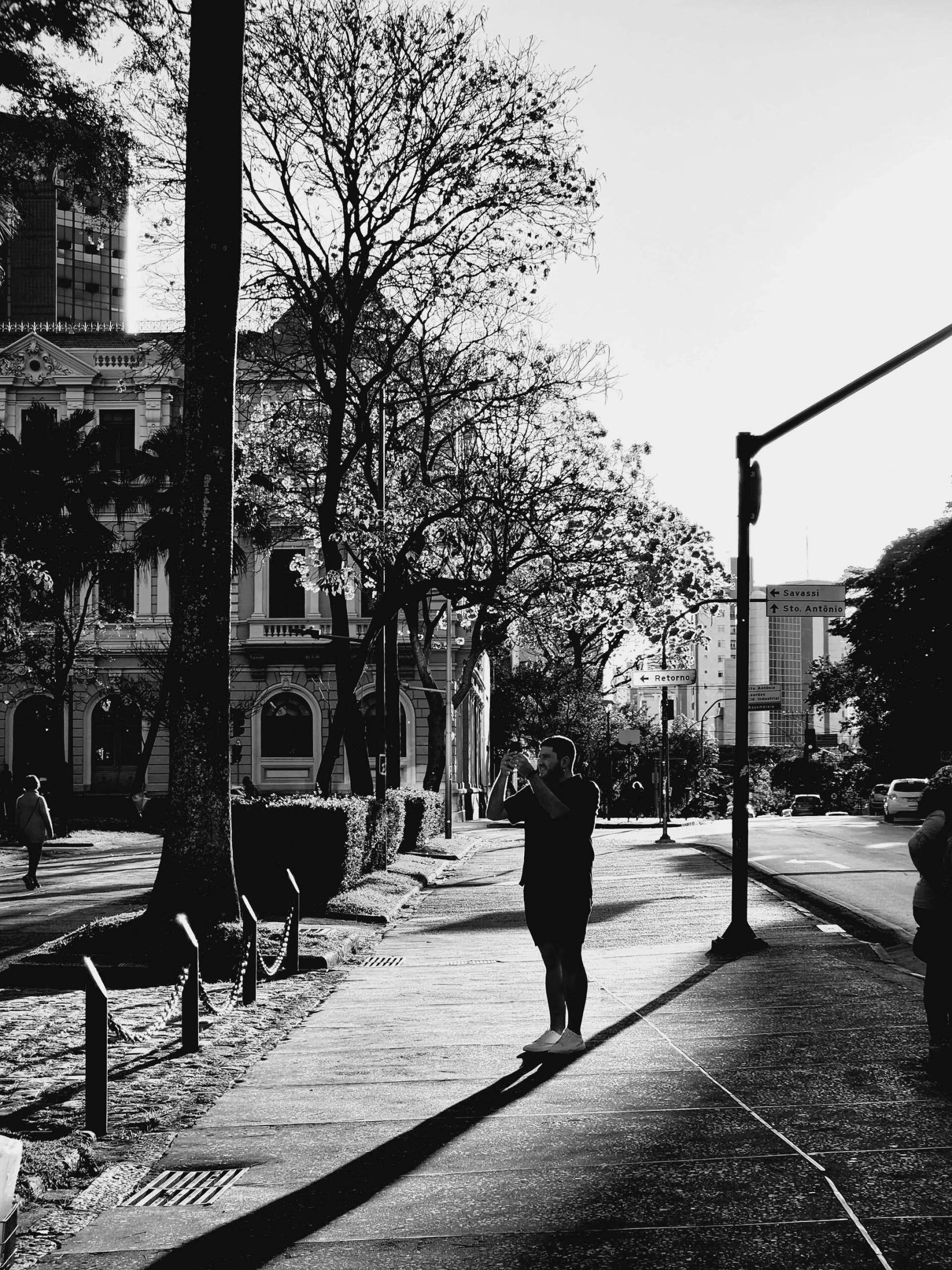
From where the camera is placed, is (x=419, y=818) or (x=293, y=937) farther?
(x=419, y=818)

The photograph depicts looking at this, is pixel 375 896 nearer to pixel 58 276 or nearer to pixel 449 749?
pixel 449 749

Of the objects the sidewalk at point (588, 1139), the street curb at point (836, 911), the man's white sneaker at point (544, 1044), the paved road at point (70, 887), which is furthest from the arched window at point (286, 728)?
A: the man's white sneaker at point (544, 1044)

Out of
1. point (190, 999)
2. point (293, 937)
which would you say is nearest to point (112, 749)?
point (293, 937)

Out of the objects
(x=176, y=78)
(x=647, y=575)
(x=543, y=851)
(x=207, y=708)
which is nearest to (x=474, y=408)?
(x=647, y=575)

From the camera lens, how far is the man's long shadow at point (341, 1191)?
191 inches

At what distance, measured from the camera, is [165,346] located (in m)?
25.4

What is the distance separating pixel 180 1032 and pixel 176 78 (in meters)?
16.9

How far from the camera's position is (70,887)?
2206 centimetres

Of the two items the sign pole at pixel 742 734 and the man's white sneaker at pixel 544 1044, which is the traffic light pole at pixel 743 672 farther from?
the man's white sneaker at pixel 544 1044

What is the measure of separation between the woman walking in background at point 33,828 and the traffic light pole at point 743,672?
11276 mm

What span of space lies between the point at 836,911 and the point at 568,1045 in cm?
918

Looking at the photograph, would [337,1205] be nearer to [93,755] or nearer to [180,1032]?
[180,1032]

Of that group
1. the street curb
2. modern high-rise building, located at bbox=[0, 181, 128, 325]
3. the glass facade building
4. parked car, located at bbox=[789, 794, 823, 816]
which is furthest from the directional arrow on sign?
the glass facade building

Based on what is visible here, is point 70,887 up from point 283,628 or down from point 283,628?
down
